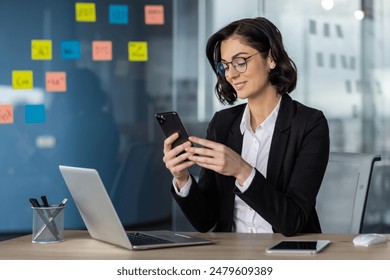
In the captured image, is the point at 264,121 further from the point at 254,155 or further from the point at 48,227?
the point at 48,227

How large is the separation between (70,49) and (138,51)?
15.5 inches

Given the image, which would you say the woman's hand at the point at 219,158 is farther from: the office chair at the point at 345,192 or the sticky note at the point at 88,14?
the sticky note at the point at 88,14

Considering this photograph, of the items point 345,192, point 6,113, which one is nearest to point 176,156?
point 345,192

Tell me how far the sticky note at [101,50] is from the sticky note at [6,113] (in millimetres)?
564

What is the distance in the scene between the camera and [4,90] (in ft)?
14.4

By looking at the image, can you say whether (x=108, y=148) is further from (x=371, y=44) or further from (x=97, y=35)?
(x=371, y=44)

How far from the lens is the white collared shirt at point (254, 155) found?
8.04 ft

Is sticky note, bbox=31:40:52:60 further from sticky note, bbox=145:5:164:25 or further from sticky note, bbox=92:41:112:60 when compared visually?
sticky note, bbox=145:5:164:25

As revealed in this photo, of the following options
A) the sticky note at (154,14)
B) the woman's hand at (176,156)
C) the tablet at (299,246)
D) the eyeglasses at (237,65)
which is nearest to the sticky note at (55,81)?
the sticky note at (154,14)

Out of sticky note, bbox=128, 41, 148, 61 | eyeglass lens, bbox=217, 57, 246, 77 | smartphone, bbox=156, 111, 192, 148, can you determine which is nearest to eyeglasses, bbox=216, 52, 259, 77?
eyeglass lens, bbox=217, 57, 246, 77

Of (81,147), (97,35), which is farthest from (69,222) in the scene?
(97,35)

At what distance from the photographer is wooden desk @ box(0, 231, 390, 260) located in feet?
5.88
